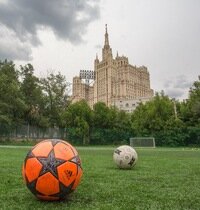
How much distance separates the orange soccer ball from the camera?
233 inches

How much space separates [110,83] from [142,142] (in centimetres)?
12675

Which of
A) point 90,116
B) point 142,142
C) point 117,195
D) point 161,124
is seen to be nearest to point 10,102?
point 90,116

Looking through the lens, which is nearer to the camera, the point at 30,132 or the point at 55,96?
the point at 30,132

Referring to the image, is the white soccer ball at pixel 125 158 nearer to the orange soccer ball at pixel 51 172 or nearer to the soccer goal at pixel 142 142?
the orange soccer ball at pixel 51 172

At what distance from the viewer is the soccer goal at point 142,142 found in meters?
52.1

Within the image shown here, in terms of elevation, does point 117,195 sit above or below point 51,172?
below

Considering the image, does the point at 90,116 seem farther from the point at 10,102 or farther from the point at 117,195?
the point at 117,195

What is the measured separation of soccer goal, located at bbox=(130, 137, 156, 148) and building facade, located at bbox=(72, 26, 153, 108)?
113025mm

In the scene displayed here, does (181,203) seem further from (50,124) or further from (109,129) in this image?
(50,124)

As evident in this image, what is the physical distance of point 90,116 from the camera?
6359cm

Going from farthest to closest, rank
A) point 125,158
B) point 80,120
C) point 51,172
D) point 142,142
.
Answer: point 80,120 < point 142,142 < point 125,158 < point 51,172

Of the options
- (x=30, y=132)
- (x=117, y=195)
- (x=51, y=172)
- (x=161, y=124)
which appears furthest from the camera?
(x=30, y=132)

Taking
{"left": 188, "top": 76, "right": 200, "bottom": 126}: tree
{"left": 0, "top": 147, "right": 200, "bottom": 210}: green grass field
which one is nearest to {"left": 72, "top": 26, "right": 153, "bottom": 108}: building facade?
{"left": 188, "top": 76, "right": 200, "bottom": 126}: tree

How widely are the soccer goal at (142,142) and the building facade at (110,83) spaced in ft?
371
